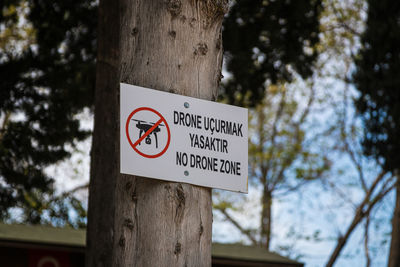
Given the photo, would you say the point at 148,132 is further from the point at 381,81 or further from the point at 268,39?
the point at 381,81

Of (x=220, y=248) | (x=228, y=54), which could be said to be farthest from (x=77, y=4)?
(x=220, y=248)

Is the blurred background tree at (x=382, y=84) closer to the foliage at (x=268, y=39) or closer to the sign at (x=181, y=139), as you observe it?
the foliage at (x=268, y=39)

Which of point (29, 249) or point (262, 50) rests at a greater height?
point (262, 50)

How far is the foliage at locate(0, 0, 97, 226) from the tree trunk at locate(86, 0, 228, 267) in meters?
8.33

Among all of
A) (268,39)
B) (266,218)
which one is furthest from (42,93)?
(266,218)

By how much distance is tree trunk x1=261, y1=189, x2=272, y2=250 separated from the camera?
2342 centimetres

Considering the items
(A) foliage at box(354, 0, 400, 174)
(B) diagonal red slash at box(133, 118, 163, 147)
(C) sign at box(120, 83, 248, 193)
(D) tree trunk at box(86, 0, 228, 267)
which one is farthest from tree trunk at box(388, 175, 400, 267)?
(B) diagonal red slash at box(133, 118, 163, 147)

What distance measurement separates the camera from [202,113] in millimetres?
2455

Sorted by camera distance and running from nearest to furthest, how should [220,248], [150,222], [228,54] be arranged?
[150,222] < [220,248] < [228,54]

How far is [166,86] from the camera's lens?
2.39 meters

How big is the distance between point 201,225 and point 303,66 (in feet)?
33.3

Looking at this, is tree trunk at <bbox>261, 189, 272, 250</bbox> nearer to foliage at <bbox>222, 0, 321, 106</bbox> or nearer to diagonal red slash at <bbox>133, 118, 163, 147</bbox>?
foliage at <bbox>222, 0, 321, 106</bbox>

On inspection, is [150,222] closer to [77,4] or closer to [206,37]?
[206,37]

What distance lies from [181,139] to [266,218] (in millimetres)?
22060
